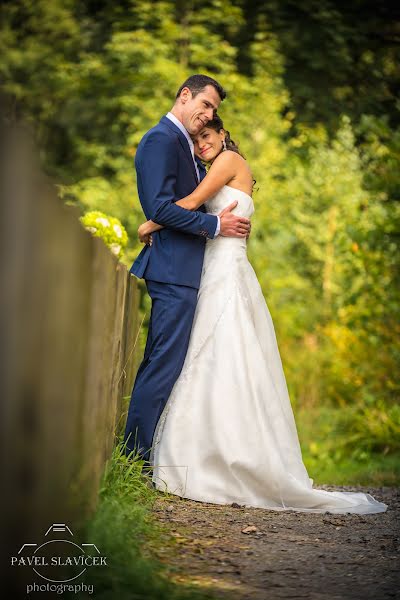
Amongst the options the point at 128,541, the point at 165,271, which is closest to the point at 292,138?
the point at 165,271

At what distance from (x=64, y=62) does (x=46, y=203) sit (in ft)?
34.1

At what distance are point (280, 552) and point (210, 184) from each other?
6.11 ft

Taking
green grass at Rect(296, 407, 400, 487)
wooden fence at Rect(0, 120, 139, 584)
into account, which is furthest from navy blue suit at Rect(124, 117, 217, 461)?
green grass at Rect(296, 407, 400, 487)

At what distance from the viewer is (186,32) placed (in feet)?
36.1

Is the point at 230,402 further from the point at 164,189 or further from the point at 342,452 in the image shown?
the point at 342,452

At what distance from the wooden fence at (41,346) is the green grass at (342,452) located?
3.95 m

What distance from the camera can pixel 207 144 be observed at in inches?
179

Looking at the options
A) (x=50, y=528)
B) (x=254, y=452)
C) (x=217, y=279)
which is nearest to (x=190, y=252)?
(x=217, y=279)

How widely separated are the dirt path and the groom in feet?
1.60

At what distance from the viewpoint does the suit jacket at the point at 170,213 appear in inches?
166

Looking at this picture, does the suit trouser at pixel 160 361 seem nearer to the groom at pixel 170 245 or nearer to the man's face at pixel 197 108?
the groom at pixel 170 245

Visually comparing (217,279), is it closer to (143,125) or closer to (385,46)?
(143,125)

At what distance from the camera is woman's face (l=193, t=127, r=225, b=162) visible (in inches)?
178

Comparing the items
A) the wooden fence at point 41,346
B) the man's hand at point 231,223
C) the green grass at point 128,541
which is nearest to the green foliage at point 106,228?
the man's hand at point 231,223
